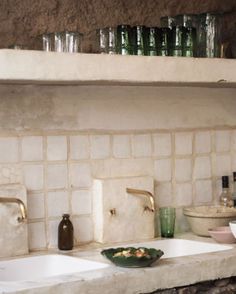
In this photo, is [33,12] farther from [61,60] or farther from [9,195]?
[9,195]

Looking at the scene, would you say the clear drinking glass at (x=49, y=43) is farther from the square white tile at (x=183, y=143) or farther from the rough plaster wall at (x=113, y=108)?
the square white tile at (x=183, y=143)

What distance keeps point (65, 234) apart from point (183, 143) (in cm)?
72

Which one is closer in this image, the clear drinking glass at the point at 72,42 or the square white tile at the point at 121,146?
the clear drinking glass at the point at 72,42

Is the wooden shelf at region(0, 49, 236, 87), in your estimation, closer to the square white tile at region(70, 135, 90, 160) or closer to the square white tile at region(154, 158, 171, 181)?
the square white tile at region(70, 135, 90, 160)

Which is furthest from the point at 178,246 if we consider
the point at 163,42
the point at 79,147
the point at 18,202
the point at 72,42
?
the point at 72,42

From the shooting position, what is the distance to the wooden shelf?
244 centimetres

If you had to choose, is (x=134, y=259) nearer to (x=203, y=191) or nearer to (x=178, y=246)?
(x=178, y=246)

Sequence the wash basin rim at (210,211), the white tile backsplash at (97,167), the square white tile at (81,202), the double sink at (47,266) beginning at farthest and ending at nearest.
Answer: the wash basin rim at (210,211) < the square white tile at (81,202) < the white tile backsplash at (97,167) < the double sink at (47,266)

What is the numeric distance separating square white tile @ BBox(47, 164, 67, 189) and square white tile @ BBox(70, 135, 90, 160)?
7cm

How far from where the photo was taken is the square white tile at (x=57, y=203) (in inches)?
110

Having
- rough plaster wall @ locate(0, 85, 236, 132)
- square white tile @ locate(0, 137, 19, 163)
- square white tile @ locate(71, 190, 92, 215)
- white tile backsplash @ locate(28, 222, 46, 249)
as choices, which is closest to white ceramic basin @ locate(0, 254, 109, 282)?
white tile backsplash @ locate(28, 222, 46, 249)

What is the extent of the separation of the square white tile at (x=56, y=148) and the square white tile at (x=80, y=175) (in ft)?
0.21

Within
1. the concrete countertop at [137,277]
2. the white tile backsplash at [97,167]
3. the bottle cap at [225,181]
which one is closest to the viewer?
the concrete countertop at [137,277]

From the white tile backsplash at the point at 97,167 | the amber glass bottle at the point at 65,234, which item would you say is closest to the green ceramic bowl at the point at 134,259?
the amber glass bottle at the point at 65,234
